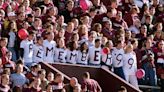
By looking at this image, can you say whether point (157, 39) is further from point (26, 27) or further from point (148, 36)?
point (26, 27)

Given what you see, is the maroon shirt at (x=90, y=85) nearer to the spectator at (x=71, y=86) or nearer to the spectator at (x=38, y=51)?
the spectator at (x=71, y=86)

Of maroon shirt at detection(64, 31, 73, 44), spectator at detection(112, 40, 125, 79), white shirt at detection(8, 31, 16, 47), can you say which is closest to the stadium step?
spectator at detection(112, 40, 125, 79)

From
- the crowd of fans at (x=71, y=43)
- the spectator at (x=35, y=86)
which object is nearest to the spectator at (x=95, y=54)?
the crowd of fans at (x=71, y=43)

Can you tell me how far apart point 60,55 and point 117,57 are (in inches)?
51.3

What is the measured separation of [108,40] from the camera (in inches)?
643

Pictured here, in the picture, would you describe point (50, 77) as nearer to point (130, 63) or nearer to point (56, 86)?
point (56, 86)

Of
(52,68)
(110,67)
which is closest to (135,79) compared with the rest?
(110,67)

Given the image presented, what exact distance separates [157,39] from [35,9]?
9.93 ft

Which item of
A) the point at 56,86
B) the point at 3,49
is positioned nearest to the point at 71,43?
the point at 3,49

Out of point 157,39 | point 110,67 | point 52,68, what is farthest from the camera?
point 157,39

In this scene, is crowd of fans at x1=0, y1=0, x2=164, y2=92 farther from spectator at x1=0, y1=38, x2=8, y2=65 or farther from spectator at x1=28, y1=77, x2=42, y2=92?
spectator at x1=28, y1=77, x2=42, y2=92

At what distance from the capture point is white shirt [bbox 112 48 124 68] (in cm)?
1591

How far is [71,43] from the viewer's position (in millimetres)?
15609

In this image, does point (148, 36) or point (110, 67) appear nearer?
point (110, 67)
